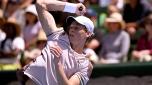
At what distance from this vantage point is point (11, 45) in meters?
8.86

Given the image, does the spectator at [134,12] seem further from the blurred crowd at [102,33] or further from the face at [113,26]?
the face at [113,26]

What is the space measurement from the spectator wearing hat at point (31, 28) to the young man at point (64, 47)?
4.75 meters

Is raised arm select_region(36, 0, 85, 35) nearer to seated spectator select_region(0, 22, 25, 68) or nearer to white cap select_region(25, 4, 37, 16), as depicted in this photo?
seated spectator select_region(0, 22, 25, 68)

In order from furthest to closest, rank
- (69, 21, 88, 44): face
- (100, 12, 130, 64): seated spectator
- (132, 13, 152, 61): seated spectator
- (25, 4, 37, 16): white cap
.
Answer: (25, 4, 37, 16): white cap, (100, 12, 130, 64): seated spectator, (132, 13, 152, 61): seated spectator, (69, 21, 88, 44): face

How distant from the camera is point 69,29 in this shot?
4.33m

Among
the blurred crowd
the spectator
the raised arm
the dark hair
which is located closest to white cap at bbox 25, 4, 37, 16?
the blurred crowd

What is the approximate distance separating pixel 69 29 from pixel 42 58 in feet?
1.06

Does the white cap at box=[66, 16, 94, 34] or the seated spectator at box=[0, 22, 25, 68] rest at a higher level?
the white cap at box=[66, 16, 94, 34]

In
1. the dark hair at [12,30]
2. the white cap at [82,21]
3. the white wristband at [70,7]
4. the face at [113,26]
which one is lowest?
the face at [113,26]

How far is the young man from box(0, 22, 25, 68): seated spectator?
170 inches

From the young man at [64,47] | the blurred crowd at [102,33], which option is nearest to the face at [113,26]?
the blurred crowd at [102,33]

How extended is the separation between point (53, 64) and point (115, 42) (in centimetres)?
496

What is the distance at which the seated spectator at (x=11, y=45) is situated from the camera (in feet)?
28.8

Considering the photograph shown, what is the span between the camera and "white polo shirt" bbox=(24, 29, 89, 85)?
4340 mm
